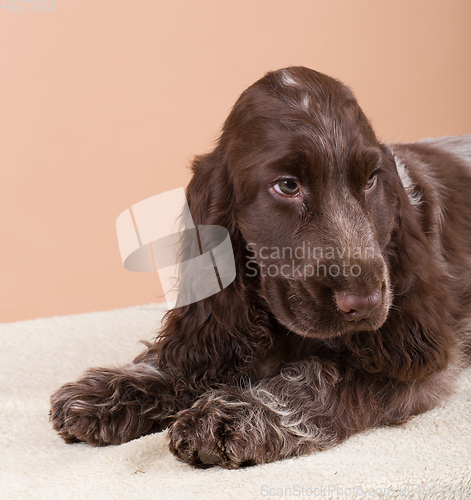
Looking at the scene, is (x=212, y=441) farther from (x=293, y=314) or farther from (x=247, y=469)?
(x=293, y=314)

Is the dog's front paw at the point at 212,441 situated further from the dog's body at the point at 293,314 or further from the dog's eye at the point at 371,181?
the dog's eye at the point at 371,181

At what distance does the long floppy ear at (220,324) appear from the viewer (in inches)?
79.4

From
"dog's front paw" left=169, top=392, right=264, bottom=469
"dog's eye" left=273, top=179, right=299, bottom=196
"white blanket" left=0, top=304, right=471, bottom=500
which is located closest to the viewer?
"white blanket" left=0, top=304, right=471, bottom=500

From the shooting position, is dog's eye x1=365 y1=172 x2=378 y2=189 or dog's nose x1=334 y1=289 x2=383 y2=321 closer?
dog's nose x1=334 y1=289 x2=383 y2=321

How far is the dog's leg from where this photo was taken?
1684 millimetres

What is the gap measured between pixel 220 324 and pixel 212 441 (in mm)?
450

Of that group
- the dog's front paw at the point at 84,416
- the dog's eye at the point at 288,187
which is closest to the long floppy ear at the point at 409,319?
the dog's eye at the point at 288,187

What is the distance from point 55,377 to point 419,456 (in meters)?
1.65

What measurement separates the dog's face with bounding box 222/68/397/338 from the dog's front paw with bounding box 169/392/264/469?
1.14ft

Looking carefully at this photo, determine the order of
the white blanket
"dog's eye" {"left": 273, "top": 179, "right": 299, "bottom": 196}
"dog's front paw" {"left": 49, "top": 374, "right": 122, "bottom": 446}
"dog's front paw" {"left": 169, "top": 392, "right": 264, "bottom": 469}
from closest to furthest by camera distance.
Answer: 1. the white blanket
2. "dog's front paw" {"left": 169, "top": 392, "right": 264, "bottom": 469}
3. "dog's eye" {"left": 273, "top": 179, "right": 299, "bottom": 196}
4. "dog's front paw" {"left": 49, "top": 374, "right": 122, "bottom": 446}

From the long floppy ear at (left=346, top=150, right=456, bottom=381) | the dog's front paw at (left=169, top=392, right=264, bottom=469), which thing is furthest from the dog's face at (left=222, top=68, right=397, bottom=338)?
the dog's front paw at (left=169, top=392, right=264, bottom=469)

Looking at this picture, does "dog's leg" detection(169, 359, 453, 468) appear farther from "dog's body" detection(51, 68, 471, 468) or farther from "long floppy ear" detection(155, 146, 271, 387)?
"long floppy ear" detection(155, 146, 271, 387)

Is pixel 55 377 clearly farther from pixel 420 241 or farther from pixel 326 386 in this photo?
pixel 420 241

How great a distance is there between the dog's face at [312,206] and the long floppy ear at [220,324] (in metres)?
0.06
